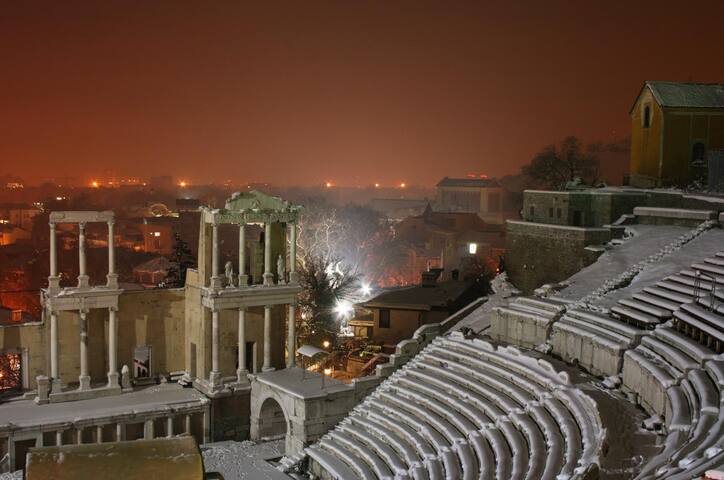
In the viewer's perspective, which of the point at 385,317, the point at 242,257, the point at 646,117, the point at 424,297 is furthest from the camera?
the point at 424,297

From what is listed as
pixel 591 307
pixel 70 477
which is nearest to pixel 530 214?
pixel 591 307

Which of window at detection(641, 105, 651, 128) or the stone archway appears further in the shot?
window at detection(641, 105, 651, 128)

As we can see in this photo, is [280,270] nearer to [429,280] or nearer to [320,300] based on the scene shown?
[429,280]

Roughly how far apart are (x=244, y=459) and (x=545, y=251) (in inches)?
632

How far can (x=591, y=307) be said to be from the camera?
23.0 meters

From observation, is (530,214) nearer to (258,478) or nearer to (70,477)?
(258,478)

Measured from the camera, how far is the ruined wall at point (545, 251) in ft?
103

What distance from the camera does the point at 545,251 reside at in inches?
1321

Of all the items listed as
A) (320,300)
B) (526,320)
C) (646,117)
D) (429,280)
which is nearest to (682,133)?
(646,117)

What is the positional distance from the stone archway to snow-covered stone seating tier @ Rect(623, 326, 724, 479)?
474 inches

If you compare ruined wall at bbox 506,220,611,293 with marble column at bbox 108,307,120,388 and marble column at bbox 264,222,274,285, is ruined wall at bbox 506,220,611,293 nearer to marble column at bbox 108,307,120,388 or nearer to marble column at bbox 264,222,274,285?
marble column at bbox 264,222,274,285

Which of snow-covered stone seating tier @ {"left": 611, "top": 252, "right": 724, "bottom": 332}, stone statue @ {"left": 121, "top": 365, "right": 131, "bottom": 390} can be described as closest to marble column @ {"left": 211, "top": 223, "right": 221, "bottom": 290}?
stone statue @ {"left": 121, "top": 365, "right": 131, "bottom": 390}

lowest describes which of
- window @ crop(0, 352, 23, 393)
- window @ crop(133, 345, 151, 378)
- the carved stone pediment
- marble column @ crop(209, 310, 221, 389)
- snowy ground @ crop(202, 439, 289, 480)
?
snowy ground @ crop(202, 439, 289, 480)

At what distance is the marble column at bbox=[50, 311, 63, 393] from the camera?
25797 millimetres
